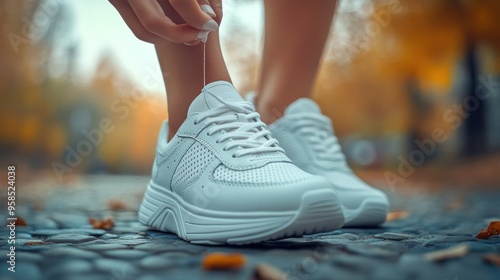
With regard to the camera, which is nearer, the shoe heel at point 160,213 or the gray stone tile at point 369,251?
the gray stone tile at point 369,251

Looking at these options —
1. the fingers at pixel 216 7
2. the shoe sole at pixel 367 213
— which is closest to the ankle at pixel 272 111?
the shoe sole at pixel 367 213

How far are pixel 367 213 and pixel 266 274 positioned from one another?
0.79 m

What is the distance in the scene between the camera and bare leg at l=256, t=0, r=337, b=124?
5.72 feet

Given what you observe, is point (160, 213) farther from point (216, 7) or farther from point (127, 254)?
point (216, 7)

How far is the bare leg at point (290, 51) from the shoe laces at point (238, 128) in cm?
44

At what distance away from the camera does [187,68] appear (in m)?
1.31

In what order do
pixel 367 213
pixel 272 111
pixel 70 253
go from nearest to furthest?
1. pixel 70 253
2. pixel 367 213
3. pixel 272 111

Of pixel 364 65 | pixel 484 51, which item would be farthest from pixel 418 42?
pixel 364 65

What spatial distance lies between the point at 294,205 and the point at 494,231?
0.67m

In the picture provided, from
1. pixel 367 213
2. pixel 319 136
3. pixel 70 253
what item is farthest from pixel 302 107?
pixel 70 253

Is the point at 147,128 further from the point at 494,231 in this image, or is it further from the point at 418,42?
the point at 494,231

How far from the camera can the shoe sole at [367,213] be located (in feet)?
5.14

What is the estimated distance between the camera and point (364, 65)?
9.81 meters

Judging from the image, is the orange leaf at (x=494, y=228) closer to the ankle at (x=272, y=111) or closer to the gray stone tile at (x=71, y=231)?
the ankle at (x=272, y=111)
